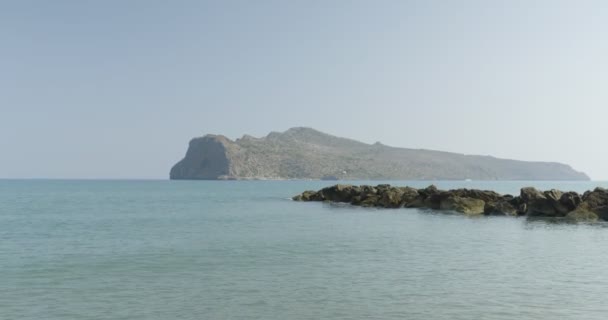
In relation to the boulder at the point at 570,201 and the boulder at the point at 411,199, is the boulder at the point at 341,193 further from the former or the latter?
the boulder at the point at 570,201

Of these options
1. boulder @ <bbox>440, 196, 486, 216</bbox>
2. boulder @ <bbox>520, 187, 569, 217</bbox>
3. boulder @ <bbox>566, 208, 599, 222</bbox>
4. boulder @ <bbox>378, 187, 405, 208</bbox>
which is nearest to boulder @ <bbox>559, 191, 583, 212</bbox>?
boulder @ <bbox>520, 187, 569, 217</bbox>

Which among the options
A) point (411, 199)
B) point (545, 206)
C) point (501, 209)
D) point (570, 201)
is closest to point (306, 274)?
point (501, 209)

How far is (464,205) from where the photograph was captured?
60.4 metres

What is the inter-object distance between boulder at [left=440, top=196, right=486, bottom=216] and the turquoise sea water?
58.1 feet

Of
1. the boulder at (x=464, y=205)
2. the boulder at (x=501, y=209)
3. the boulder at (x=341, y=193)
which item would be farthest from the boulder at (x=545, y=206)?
the boulder at (x=341, y=193)

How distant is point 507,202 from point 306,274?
43.5 meters

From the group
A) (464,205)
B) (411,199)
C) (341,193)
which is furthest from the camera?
(341,193)

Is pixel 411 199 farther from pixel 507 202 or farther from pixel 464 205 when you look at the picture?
pixel 507 202

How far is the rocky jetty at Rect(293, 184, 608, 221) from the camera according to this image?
175 ft

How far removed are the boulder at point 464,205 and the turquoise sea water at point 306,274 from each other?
17.7 meters

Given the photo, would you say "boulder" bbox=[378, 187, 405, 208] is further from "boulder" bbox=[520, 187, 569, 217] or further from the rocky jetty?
"boulder" bbox=[520, 187, 569, 217]

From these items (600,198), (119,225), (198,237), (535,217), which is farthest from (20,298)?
(600,198)

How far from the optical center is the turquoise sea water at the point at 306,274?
16.3 meters

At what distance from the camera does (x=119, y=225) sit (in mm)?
46594
